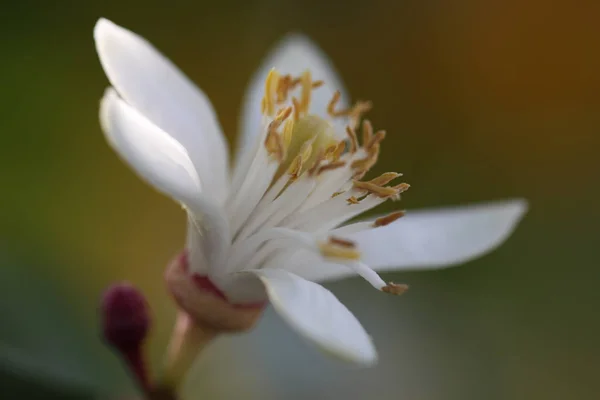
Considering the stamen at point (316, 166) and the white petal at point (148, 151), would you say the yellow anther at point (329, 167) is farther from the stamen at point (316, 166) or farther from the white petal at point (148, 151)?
the white petal at point (148, 151)

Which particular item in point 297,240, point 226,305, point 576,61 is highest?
point 576,61

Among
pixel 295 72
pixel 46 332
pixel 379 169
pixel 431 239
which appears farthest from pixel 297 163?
pixel 379 169

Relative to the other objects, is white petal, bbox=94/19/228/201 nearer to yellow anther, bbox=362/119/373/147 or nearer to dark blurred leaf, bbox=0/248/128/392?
yellow anther, bbox=362/119/373/147

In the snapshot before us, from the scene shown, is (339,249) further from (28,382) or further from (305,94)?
(28,382)

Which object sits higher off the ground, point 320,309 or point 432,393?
point 320,309

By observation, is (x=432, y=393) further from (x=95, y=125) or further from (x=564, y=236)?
(x=95, y=125)

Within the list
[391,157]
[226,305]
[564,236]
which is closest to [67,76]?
[391,157]

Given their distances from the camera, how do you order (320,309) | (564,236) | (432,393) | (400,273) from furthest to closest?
(564,236), (400,273), (432,393), (320,309)

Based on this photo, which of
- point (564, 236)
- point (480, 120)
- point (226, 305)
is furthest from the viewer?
point (480, 120)
